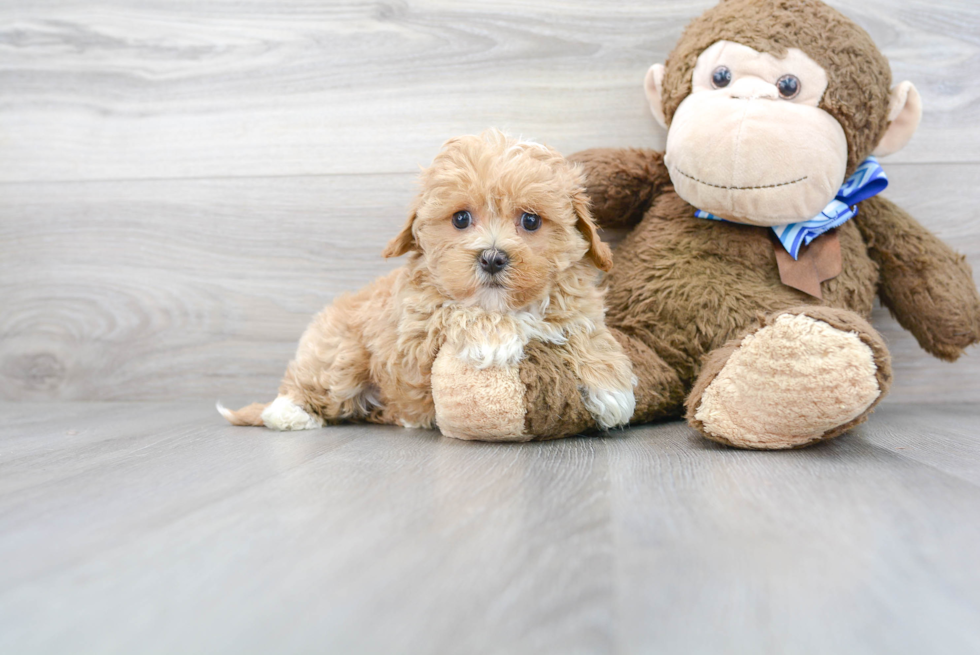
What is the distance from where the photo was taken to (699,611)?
39 centimetres

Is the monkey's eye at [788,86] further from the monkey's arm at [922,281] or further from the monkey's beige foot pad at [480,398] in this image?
the monkey's beige foot pad at [480,398]

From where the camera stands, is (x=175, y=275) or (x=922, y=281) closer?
(x=922, y=281)

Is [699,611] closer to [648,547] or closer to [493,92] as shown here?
[648,547]

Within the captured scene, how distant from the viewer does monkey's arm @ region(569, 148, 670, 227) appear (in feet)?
3.38

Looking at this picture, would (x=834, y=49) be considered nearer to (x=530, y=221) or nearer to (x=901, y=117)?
(x=901, y=117)

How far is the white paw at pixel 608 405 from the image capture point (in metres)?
0.84

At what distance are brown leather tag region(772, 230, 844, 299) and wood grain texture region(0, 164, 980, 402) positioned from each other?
2.08 feet

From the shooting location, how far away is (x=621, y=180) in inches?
40.8


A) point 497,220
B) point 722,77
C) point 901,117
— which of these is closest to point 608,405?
point 497,220

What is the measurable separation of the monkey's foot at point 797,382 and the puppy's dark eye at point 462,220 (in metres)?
0.34

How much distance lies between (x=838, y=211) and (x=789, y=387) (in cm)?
36

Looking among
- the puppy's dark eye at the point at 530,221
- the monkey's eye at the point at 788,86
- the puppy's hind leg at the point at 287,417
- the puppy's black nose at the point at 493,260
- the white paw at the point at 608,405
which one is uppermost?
the monkey's eye at the point at 788,86

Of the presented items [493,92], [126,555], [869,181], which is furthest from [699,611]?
[493,92]

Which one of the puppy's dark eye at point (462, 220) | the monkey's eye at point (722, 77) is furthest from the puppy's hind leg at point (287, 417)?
the monkey's eye at point (722, 77)
